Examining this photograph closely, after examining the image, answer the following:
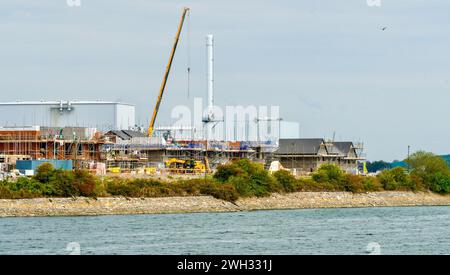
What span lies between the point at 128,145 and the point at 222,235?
52541 mm

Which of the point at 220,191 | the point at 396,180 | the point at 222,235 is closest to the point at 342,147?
the point at 396,180

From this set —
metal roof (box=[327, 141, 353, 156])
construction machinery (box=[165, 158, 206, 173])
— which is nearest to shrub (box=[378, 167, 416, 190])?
construction machinery (box=[165, 158, 206, 173])

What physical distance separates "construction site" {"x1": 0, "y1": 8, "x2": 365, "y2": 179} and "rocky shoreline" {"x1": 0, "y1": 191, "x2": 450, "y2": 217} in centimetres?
1025

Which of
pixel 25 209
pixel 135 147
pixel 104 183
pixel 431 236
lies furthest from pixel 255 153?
pixel 431 236

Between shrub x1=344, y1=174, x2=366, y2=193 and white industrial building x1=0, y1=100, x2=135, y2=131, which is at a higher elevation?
white industrial building x1=0, y1=100, x2=135, y2=131

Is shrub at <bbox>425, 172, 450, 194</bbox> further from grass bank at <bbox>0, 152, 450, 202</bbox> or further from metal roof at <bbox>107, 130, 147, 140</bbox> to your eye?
metal roof at <bbox>107, 130, 147, 140</bbox>

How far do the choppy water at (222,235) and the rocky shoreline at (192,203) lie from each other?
2669 millimetres

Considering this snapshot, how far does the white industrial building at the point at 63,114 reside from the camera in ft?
360

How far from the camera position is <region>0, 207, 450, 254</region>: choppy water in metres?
39.5

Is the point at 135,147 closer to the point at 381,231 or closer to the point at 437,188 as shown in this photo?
the point at 437,188

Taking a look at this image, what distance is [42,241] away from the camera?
41750mm

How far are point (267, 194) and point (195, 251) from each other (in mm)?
41694

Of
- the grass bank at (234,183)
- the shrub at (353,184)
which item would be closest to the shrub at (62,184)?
the grass bank at (234,183)

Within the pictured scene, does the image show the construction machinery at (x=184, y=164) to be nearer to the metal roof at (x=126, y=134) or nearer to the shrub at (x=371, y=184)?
the metal roof at (x=126, y=134)
